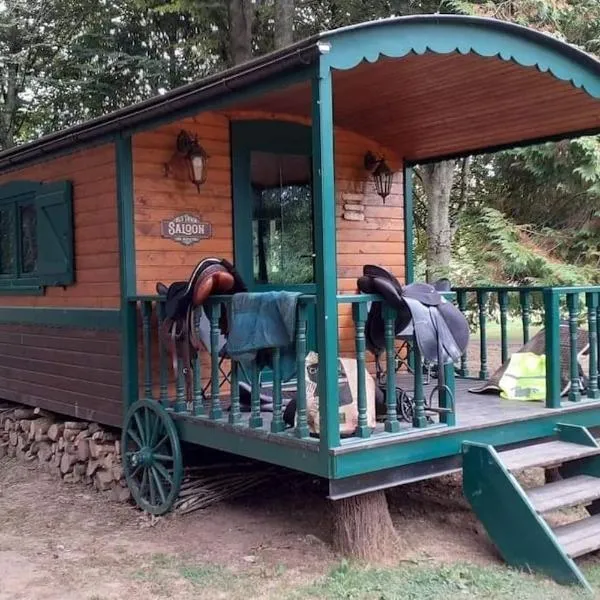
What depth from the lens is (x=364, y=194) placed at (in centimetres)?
657

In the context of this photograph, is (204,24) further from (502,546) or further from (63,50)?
(502,546)

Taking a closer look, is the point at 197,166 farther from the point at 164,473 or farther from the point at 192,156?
the point at 164,473

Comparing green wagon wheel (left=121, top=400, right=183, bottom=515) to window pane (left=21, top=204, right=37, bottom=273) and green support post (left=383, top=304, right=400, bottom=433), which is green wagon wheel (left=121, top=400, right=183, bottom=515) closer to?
green support post (left=383, top=304, right=400, bottom=433)

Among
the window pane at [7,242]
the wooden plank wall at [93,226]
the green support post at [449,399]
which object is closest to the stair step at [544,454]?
the green support post at [449,399]

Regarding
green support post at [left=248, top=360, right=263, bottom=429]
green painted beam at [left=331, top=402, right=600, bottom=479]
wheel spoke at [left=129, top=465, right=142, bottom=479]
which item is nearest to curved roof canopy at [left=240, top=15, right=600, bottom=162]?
green support post at [left=248, top=360, right=263, bottom=429]

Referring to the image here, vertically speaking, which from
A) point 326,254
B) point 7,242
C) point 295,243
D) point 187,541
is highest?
point 7,242

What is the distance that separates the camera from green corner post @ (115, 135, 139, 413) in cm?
530

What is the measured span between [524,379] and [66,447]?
360cm

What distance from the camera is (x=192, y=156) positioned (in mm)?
5457

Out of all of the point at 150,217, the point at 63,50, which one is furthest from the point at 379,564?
the point at 63,50

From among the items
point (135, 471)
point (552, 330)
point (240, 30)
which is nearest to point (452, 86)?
point (552, 330)

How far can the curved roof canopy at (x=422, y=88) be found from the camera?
379 centimetres

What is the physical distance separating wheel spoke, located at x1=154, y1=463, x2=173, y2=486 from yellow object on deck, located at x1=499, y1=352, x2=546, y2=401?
7.29ft

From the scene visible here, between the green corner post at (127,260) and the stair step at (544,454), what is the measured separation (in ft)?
8.32
